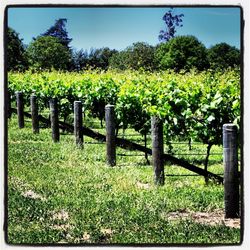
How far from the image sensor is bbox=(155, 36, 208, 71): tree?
620 inches

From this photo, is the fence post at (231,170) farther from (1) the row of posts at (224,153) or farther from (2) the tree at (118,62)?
(2) the tree at (118,62)

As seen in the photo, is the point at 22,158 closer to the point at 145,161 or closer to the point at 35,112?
the point at 145,161

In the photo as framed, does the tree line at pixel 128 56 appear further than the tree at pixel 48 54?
Yes

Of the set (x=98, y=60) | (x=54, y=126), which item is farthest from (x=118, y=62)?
A: (x=54, y=126)

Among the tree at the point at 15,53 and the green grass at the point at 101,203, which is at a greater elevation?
the tree at the point at 15,53

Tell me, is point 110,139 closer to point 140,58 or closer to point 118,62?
point 118,62

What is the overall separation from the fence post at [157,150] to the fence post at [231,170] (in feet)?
5.37

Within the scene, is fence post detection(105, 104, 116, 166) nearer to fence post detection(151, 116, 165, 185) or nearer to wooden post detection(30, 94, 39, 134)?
fence post detection(151, 116, 165, 185)

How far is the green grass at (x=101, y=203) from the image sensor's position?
585 cm

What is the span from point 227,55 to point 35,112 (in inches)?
182

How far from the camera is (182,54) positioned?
57.2 ft

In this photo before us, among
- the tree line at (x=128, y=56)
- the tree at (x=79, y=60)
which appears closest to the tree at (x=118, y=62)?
the tree line at (x=128, y=56)

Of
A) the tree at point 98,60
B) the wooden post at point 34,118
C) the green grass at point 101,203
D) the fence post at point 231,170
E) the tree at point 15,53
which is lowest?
the green grass at point 101,203

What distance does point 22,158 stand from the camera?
9.83 meters
